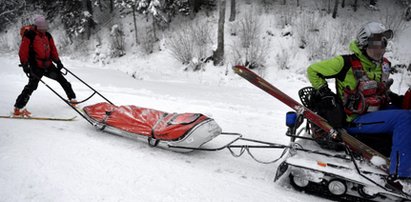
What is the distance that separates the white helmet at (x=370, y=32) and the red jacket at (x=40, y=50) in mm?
4851

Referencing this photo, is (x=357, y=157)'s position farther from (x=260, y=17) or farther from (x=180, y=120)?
(x=260, y=17)

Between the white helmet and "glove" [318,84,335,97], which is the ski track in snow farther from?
the white helmet

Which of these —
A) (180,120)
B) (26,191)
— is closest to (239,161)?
(180,120)

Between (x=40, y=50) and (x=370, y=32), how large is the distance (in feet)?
16.2

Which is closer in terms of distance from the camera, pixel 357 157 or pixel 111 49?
pixel 357 157

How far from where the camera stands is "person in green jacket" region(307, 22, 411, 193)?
2873 mm

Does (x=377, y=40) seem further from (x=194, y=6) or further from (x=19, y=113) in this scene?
(x=194, y=6)

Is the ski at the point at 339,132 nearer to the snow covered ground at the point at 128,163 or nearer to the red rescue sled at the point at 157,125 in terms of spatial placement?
the snow covered ground at the point at 128,163

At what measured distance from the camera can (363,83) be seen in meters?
3.01

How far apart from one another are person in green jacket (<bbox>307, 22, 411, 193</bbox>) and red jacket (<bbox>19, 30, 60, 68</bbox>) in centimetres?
442

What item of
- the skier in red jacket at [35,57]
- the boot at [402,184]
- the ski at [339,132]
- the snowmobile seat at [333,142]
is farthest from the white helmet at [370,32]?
the skier in red jacket at [35,57]

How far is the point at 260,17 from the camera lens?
43.5 ft

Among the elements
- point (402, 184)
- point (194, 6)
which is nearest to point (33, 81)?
point (402, 184)

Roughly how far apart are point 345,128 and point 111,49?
14.3 meters
